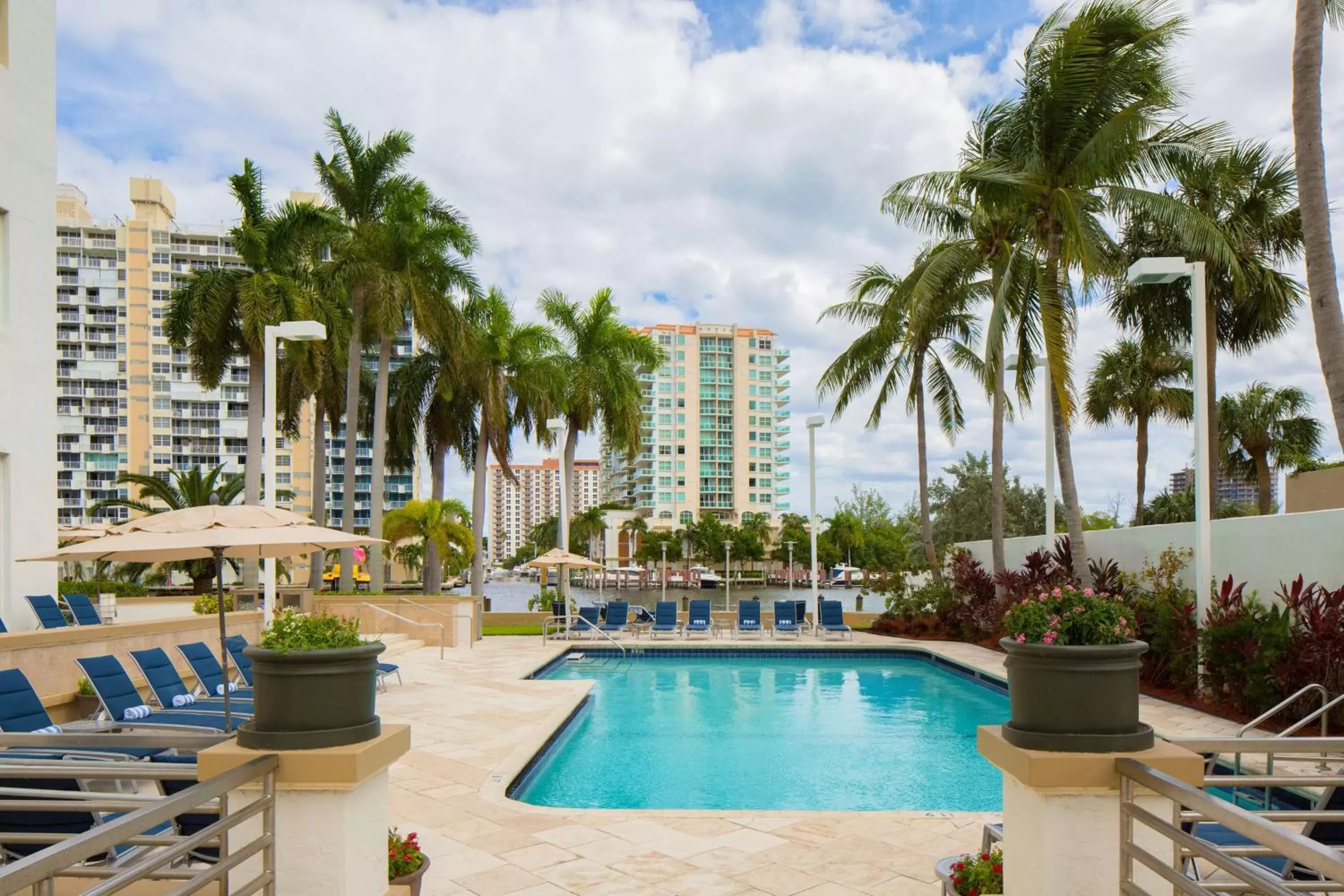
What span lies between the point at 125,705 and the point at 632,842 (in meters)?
5.53

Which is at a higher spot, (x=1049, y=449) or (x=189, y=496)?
(x=1049, y=449)

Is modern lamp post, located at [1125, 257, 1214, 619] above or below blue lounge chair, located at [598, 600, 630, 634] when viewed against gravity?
above

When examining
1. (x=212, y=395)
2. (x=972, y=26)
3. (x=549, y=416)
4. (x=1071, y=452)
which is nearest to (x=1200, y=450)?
(x=1071, y=452)

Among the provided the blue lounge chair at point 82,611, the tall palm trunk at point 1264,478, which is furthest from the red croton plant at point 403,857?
the tall palm trunk at point 1264,478

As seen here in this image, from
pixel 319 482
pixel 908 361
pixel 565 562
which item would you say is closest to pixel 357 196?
pixel 319 482

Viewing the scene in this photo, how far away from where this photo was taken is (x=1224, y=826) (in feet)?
9.68

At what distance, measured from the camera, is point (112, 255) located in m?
91.6

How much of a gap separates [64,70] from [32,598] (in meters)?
12.9

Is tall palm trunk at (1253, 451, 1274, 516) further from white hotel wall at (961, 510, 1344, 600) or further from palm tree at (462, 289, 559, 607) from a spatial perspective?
palm tree at (462, 289, 559, 607)

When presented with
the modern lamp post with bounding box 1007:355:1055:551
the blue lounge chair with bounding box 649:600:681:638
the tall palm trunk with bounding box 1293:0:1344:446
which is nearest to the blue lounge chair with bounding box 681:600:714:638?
the blue lounge chair with bounding box 649:600:681:638

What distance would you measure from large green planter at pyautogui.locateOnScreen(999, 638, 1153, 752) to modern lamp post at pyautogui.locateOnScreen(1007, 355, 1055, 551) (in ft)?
48.4

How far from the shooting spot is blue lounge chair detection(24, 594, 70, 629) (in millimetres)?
13422

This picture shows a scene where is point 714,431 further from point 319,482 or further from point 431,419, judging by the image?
point 319,482

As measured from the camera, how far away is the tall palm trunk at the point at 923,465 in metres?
24.7
